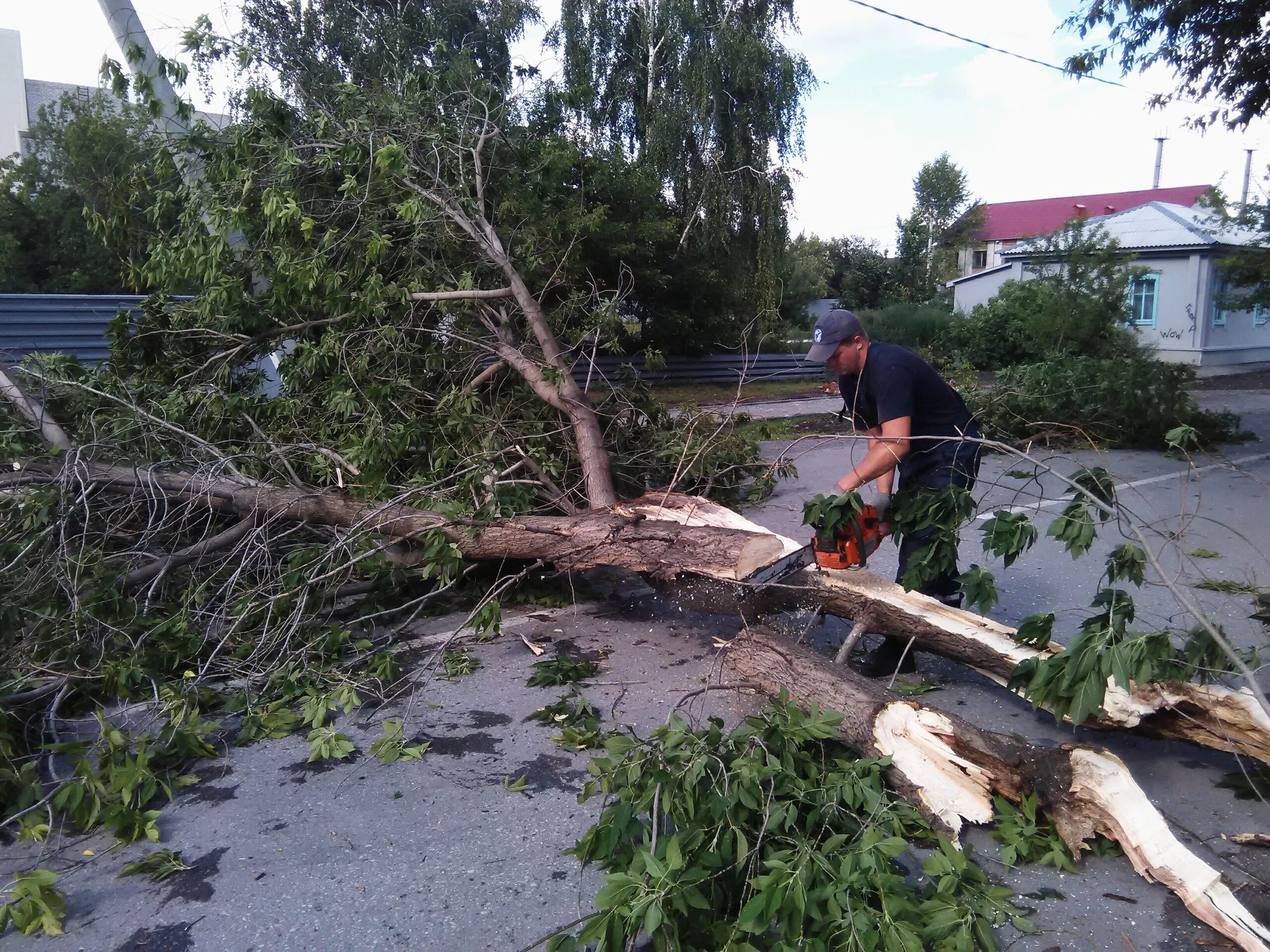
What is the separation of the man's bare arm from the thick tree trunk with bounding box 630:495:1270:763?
19.1 inches

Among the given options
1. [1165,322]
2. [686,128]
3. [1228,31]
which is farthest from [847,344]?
[1165,322]

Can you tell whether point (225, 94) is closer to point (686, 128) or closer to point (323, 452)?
point (686, 128)

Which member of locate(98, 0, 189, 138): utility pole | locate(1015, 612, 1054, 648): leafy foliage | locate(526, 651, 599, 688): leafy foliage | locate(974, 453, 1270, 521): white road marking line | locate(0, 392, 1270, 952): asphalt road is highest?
locate(98, 0, 189, 138): utility pole

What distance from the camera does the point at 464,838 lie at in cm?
290

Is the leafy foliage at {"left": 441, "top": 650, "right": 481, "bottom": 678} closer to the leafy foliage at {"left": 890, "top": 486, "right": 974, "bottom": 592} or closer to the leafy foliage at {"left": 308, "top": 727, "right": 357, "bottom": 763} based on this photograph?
the leafy foliage at {"left": 308, "top": 727, "right": 357, "bottom": 763}

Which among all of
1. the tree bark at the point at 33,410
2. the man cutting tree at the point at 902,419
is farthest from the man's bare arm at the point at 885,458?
the tree bark at the point at 33,410

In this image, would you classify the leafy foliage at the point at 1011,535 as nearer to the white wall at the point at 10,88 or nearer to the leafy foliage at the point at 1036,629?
the leafy foliage at the point at 1036,629

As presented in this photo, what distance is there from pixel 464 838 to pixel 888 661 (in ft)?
6.84

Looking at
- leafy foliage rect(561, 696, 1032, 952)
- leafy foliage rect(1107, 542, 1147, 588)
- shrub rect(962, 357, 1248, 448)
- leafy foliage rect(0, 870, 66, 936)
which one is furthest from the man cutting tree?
shrub rect(962, 357, 1248, 448)

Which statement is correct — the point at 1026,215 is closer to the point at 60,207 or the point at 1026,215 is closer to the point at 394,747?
the point at 60,207

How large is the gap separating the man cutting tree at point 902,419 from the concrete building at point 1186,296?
64.4 feet

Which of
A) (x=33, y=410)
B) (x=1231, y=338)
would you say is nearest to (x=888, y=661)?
(x=33, y=410)

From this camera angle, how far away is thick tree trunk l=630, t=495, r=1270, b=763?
301 centimetres

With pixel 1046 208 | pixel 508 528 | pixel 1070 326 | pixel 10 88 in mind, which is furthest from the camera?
pixel 1046 208
